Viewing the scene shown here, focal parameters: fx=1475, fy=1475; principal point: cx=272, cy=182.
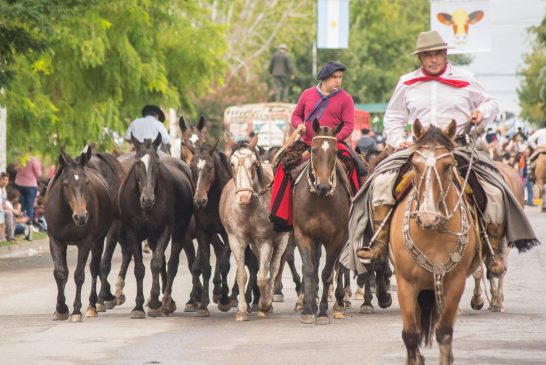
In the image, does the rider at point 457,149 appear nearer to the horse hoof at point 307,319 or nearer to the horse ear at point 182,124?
the horse hoof at point 307,319

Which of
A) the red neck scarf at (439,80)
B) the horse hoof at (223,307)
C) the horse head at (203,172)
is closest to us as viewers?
the red neck scarf at (439,80)

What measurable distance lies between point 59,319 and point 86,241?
3.77 ft

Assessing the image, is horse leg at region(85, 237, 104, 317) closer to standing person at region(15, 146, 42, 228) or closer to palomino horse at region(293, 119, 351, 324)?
palomino horse at region(293, 119, 351, 324)

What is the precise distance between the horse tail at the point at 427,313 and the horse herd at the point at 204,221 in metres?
2.88

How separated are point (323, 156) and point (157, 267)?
2.85 metres

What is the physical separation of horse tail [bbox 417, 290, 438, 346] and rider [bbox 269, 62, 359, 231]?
442 centimetres

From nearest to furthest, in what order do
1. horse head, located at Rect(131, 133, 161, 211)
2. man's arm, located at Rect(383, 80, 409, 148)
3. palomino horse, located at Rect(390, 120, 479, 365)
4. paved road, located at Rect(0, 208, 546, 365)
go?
palomino horse, located at Rect(390, 120, 479, 365) < paved road, located at Rect(0, 208, 546, 365) < man's arm, located at Rect(383, 80, 409, 148) < horse head, located at Rect(131, 133, 161, 211)

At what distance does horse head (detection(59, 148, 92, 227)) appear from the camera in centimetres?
1702

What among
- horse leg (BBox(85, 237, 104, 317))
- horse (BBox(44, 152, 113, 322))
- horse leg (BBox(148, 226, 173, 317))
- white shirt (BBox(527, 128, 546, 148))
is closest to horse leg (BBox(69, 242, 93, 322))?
horse (BBox(44, 152, 113, 322))

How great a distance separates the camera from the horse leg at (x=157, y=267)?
56.5 feet

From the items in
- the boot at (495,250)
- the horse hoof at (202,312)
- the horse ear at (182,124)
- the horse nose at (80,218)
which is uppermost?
the horse ear at (182,124)

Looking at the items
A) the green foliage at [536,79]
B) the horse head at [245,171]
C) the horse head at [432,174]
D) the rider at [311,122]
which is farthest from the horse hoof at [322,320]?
the green foliage at [536,79]

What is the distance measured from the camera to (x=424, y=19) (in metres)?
108

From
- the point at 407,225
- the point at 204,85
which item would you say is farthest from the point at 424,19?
the point at 407,225
